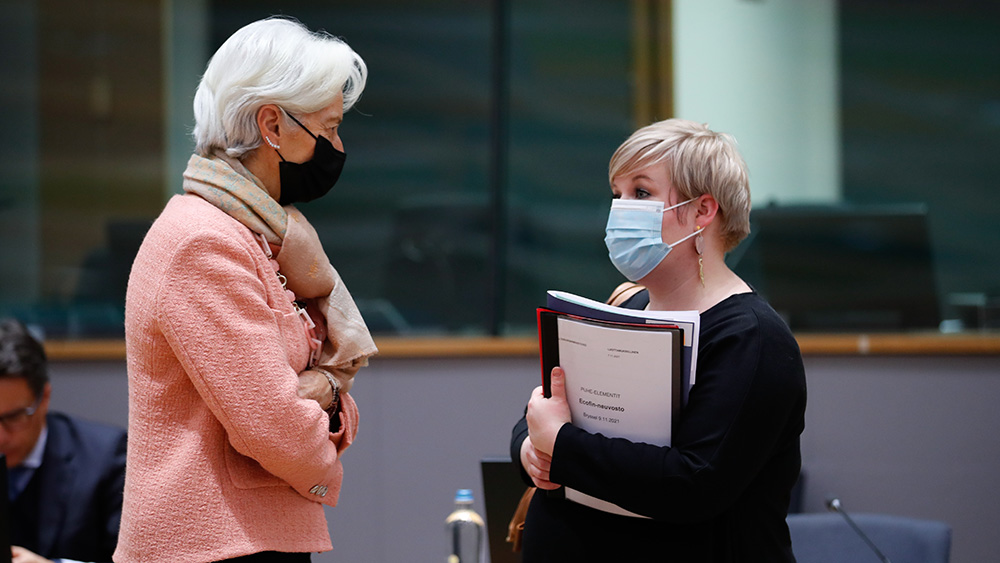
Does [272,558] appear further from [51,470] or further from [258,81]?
[51,470]

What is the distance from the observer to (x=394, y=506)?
3.57 m

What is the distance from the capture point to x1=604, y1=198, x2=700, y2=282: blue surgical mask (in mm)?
1493

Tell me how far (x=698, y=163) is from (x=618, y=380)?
1.24 feet

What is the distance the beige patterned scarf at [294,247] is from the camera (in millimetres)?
1426

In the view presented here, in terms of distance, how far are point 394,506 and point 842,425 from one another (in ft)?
5.65

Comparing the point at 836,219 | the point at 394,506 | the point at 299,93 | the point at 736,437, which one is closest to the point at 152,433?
the point at 299,93

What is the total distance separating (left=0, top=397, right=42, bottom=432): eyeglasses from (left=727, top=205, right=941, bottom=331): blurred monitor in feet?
8.33

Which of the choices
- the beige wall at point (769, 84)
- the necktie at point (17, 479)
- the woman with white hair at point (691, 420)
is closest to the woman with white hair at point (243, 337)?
the woman with white hair at point (691, 420)

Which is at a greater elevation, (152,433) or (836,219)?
(836,219)

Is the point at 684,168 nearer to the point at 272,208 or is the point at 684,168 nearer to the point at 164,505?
the point at 272,208

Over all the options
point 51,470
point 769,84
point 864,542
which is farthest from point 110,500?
point 769,84

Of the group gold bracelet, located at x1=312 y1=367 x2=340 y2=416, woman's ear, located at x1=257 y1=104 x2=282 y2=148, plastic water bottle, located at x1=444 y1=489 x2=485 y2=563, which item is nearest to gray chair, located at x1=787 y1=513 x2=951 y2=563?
plastic water bottle, located at x1=444 y1=489 x2=485 y2=563

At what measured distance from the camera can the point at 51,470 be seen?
88.2 inches

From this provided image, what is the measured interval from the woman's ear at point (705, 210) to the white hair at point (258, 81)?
616 millimetres
